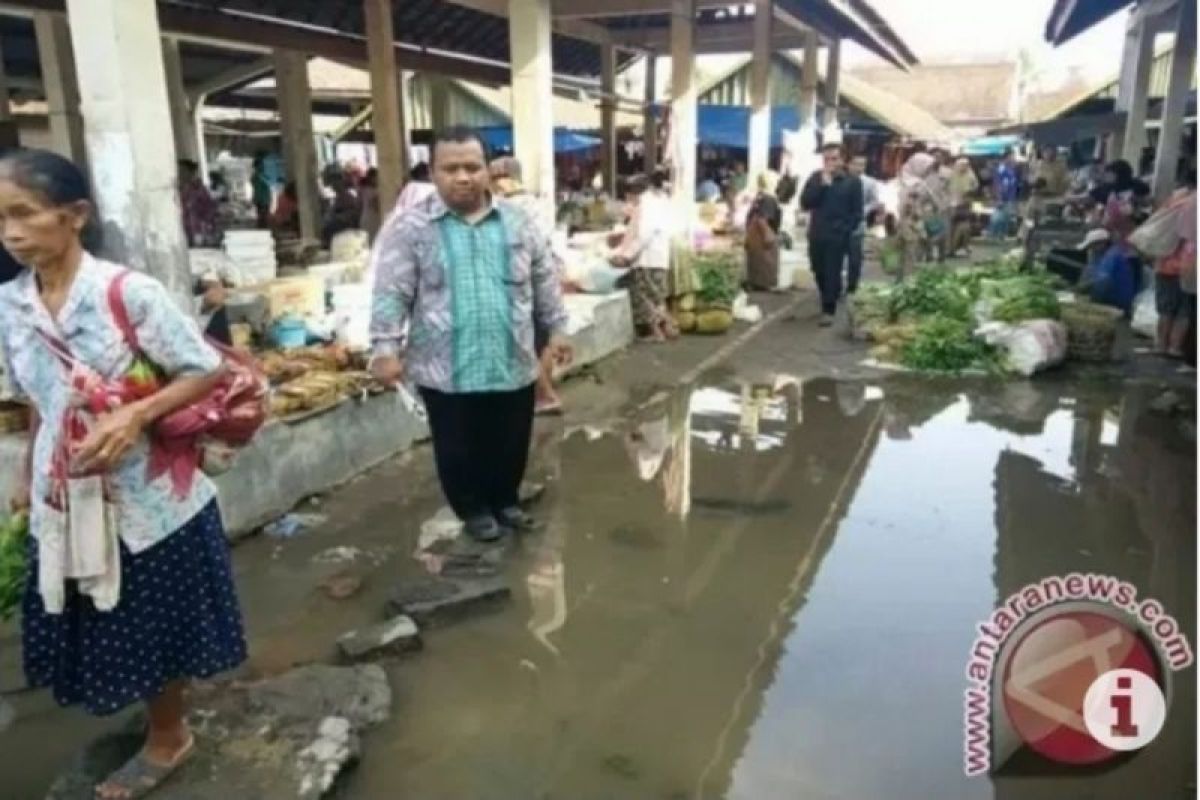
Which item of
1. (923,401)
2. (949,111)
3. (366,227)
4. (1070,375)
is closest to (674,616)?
(923,401)

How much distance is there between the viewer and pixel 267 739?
279cm

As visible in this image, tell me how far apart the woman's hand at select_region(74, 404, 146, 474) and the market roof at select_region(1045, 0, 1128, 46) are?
12.9m

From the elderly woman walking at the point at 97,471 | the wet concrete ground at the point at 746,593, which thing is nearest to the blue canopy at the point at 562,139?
the wet concrete ground at the point at 746,593

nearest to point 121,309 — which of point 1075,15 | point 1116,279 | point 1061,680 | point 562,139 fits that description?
point 1061,680

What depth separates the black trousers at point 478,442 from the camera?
13.8 ft

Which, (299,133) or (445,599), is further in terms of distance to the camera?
(299,133)

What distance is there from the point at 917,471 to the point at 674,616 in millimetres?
2401

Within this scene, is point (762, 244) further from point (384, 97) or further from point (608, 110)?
point (384, 97)

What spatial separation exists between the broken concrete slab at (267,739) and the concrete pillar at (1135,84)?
14167 millimetres

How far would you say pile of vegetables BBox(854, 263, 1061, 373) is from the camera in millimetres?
7953

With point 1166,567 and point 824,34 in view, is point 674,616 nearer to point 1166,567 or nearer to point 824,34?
point 1166,567

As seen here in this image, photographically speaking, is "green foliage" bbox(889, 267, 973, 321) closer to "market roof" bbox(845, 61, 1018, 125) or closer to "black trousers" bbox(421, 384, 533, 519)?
"black trousers" bbox(421, 384, 533, 519)

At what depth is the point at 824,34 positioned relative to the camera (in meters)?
16.8

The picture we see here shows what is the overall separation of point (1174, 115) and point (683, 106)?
6265 millimetres
